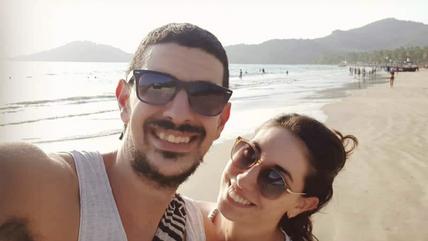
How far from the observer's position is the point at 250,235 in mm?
2656

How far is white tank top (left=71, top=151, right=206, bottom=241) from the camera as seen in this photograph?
5.57 feet

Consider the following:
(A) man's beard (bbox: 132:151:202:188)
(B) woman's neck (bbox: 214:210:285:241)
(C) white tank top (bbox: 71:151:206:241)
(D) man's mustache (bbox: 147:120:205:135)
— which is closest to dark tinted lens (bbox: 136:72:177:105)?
(D) man's mustache (bbox: 147:120:205:135)

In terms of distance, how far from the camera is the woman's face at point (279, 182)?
8.43 ft

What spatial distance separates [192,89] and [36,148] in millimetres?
826

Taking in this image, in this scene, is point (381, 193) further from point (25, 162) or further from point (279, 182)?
point (25, 162)

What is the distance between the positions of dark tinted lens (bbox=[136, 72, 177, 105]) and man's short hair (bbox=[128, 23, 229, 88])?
129 mm

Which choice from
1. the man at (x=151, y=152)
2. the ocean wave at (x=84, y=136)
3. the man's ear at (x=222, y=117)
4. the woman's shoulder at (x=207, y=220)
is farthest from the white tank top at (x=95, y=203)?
the ocean wave at (x=84, y=136)

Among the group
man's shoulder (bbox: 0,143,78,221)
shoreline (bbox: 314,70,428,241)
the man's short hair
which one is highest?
the man's short hair

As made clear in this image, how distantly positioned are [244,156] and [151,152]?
0.89 meters

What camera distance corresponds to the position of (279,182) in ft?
8.52

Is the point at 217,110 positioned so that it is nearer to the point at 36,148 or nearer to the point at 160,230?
the point at 160,230

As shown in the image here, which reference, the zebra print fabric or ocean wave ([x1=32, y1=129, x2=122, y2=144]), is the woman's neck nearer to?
the zebra print fabric

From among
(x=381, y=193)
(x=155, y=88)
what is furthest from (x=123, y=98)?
(x=381, y=193)

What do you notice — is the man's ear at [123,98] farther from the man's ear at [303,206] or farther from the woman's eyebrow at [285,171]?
the man's ear at [303,206]
